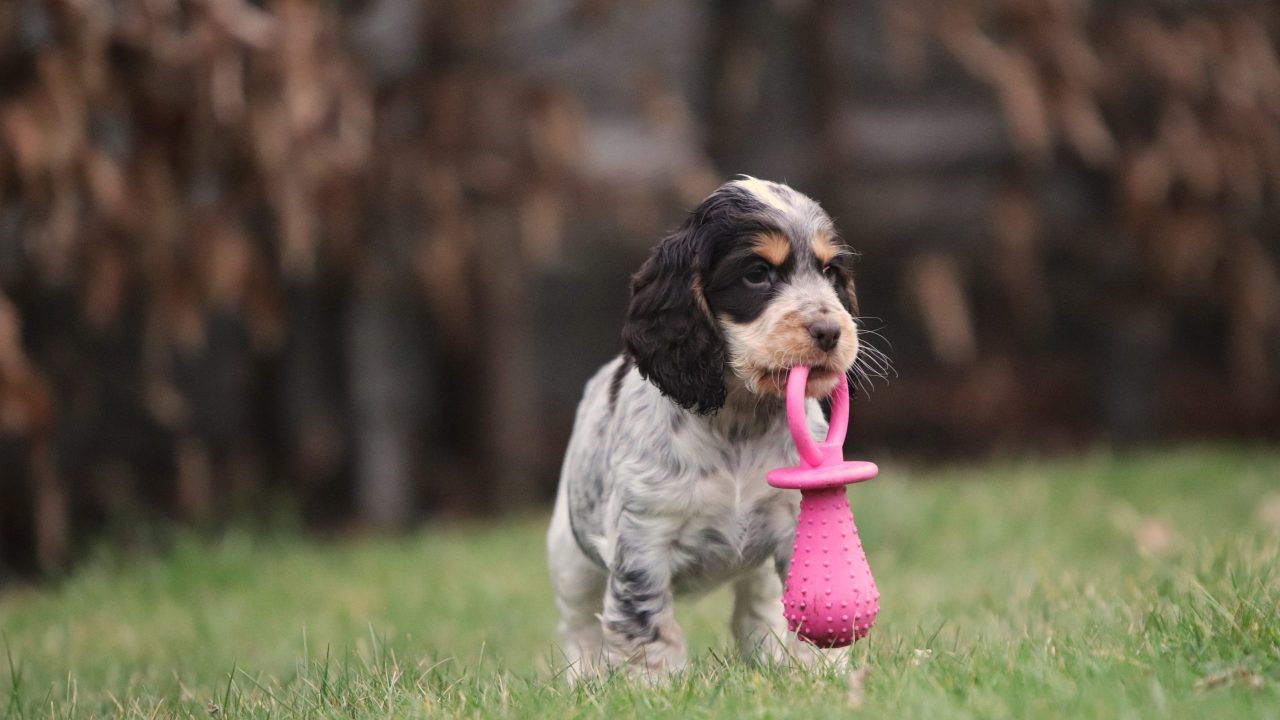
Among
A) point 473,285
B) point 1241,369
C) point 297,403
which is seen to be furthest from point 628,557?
point 1241,369

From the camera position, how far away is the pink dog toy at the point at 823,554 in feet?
10.5

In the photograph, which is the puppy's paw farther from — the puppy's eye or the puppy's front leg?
the puppy's eye

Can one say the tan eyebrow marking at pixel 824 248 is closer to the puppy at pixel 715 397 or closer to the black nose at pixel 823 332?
the puppy at pixel 715 397

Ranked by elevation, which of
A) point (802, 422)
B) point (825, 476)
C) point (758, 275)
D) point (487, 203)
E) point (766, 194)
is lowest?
point (825, 476)

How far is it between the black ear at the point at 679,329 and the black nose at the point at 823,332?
0.99 feet

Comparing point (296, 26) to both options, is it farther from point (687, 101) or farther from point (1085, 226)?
point (1085, 226)

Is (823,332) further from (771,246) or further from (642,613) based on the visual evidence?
(642,613)

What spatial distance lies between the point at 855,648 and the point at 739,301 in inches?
37.8

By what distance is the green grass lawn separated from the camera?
2965 millimetres

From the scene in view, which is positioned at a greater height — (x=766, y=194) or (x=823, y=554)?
(x=766, y=194)

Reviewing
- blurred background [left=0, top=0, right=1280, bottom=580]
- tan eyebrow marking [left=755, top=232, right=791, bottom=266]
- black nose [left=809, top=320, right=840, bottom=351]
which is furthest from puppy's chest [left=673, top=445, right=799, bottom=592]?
blurred background [left=0, top=0, right=1280, bottom=580]

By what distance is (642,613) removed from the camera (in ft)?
11.6

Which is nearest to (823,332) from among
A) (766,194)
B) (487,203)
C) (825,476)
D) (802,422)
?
(802,422)

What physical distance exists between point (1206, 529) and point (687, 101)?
4988mm
